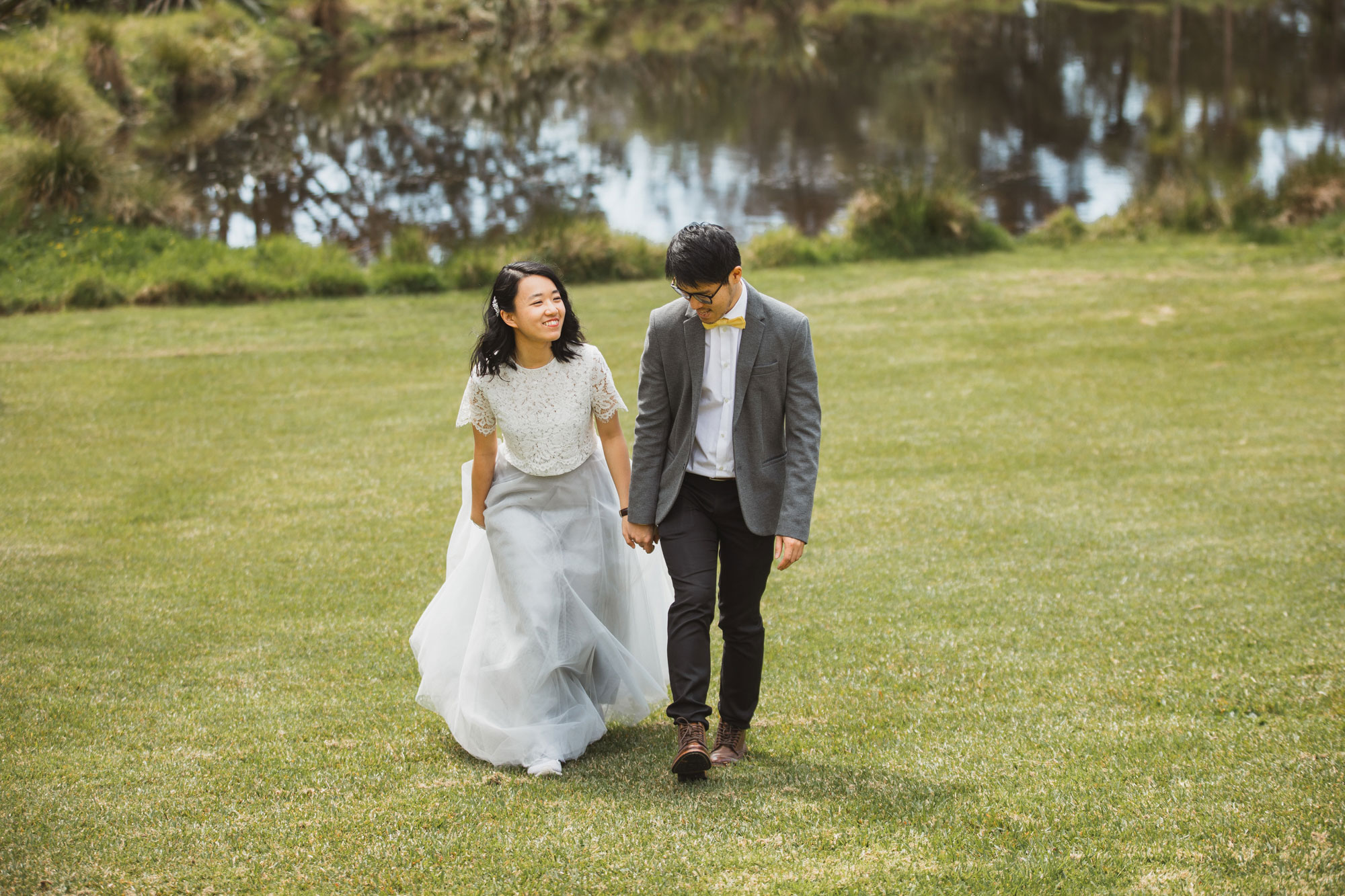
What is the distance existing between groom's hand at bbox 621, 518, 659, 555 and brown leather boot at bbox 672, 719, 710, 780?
630 mm

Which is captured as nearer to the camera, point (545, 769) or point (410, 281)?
point (545, 769)

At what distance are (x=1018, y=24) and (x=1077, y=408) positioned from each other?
3058 cm

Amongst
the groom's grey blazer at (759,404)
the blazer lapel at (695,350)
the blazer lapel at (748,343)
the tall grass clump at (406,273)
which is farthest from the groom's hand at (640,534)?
the tall grass clump at (406,273)

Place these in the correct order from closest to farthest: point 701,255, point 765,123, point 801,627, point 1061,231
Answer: point 701,255
point 801,627
point 1061,231
point 765,123

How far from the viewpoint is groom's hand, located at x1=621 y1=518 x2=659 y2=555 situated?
4.29 metres

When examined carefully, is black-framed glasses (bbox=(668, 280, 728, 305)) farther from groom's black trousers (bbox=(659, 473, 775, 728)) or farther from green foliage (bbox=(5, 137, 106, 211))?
green foliage (bbox=(5, 137, 106, 211))

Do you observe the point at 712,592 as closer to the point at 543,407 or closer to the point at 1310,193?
the point at 543,407

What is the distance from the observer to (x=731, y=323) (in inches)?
159

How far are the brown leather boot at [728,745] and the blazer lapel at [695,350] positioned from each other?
1.17m

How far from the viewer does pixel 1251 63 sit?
99.8ft

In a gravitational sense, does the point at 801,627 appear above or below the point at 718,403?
below

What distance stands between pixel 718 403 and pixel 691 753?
1.15 meters

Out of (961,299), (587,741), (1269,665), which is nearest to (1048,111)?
(961,299)

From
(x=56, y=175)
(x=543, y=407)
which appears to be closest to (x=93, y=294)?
(x=56, y=175)
